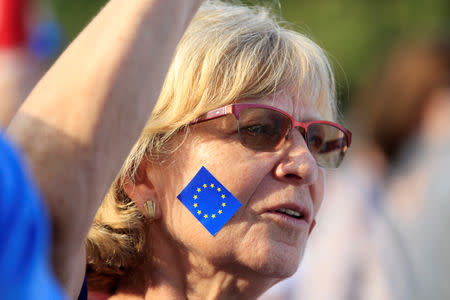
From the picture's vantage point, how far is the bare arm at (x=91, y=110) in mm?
1226

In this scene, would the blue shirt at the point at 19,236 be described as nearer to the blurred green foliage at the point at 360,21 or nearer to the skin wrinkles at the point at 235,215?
the skin wrinkles at the point at 235,215

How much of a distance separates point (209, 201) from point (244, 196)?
4.6 inches

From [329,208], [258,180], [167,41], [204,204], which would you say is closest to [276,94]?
[258,180]

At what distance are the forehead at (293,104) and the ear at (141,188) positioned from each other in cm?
42

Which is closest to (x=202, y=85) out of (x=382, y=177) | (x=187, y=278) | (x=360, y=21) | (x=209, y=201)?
(x=209, y=201)

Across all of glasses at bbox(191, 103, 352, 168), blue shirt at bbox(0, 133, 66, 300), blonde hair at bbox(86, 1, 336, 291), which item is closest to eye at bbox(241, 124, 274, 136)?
glasses at bbox(191, 103, 352, 168)

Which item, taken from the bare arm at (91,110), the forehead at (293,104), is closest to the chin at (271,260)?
the forehead at (293,104)

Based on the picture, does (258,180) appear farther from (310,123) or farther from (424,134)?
(424,134)

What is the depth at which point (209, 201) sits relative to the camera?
2.07m

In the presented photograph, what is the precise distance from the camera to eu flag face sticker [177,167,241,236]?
2.07 m

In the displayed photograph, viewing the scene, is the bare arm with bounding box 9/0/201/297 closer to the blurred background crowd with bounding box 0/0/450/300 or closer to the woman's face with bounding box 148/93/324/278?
the woman's face with bounding box 148/93/324/278

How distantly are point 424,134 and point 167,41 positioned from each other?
2822 mm

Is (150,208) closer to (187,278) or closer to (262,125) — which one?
(187,278)

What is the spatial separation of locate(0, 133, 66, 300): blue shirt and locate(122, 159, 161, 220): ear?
124 centimetres
